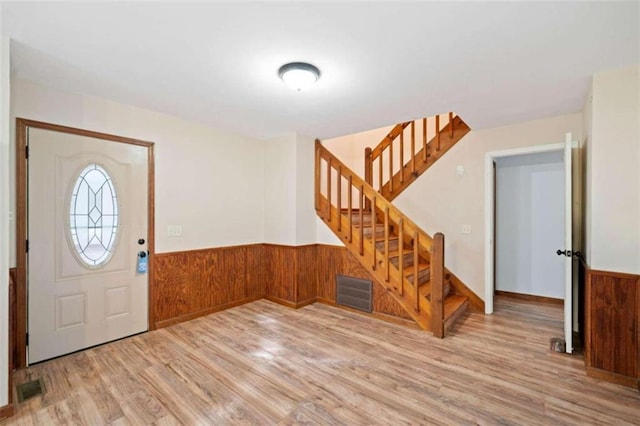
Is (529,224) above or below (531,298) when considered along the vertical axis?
above

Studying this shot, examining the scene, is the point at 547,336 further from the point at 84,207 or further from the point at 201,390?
the point at 84,207

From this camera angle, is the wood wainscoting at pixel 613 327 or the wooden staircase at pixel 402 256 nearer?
the wood wainscoting at pixel 613 327

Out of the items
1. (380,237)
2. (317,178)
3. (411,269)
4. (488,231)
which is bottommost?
(411,269)

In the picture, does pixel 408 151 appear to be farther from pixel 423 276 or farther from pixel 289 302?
pixel 289 302

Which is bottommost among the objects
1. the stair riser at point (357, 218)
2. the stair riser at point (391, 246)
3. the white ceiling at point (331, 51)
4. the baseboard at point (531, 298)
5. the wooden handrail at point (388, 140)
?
the baseboard at point (531, 298)

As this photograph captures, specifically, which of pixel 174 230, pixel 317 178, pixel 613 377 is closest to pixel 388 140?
pixel 317 178

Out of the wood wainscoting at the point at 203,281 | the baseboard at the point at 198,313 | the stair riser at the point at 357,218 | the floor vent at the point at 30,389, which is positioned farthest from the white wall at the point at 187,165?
the stair riser at the point at 357,218

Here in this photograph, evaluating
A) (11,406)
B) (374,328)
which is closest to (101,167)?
(11,406)

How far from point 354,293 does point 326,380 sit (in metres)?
1.68

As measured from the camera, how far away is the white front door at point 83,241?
8.41 feet

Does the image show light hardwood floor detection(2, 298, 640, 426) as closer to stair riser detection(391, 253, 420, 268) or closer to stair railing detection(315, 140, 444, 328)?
stair railing detection(315, 140, 444, 328)

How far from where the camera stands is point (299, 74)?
220 cm

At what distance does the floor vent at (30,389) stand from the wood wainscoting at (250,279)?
107 centimetres

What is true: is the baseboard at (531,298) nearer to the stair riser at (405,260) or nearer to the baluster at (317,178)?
the stair riser at (405,260)
